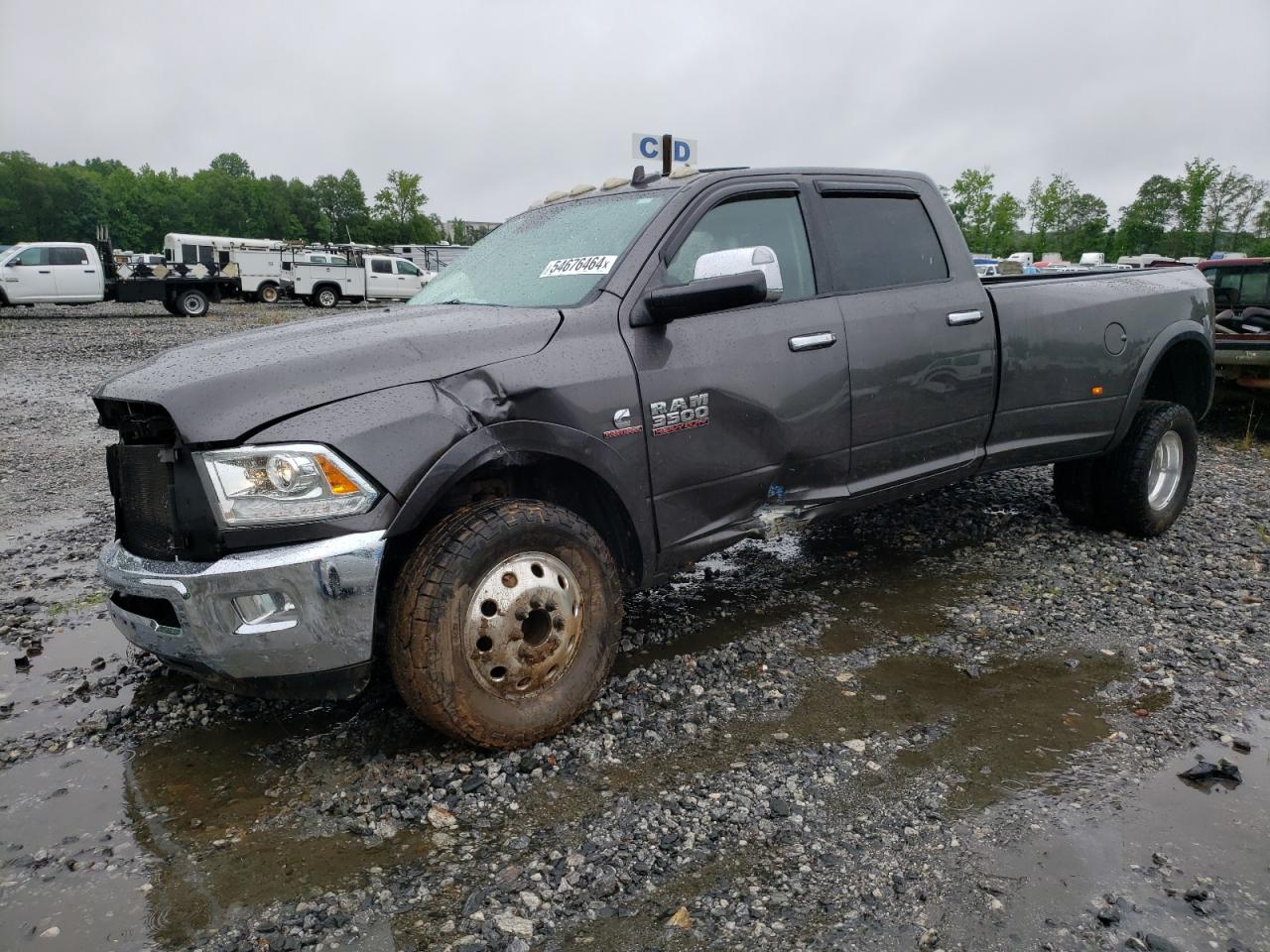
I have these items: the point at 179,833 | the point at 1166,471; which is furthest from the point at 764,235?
the point at 1166,471

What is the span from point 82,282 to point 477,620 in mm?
25367

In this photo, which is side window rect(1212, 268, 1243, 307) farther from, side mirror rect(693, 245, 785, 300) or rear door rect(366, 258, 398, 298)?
rear door rect(366, 258, 398, 298)

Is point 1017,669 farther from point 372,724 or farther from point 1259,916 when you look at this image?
point 372,724

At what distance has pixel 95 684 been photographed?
363 cm

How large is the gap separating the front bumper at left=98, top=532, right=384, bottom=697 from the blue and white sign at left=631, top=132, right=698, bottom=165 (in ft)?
29.3

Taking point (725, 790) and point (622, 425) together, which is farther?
point (622, 425)

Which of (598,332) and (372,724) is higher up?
(598,332)

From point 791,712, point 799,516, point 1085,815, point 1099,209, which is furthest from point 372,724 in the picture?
point 1099,209

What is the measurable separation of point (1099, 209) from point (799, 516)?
78.4 m

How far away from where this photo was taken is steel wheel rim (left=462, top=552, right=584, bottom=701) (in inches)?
113

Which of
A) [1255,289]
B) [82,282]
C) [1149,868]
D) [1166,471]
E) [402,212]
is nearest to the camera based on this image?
[1149,868]

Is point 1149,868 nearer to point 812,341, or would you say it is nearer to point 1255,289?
point 812,341

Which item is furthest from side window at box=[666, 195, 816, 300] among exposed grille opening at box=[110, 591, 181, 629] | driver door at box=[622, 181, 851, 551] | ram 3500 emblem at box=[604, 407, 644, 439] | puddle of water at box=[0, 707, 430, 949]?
puddle of water at box=[0, 707, 430, 949]

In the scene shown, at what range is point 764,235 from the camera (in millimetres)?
3846
